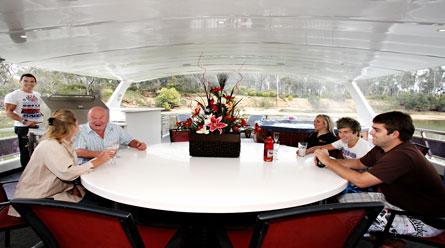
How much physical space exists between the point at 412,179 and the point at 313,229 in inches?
46.8

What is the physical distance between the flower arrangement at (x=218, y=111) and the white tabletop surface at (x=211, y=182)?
256mm

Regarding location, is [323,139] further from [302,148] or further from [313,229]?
[313,229]

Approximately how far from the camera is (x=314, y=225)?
3.53 ft

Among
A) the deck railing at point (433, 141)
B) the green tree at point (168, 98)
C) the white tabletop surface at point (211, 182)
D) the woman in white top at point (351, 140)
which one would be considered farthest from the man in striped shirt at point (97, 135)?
the green tree at point (168, 98)

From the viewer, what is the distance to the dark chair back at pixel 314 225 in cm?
99

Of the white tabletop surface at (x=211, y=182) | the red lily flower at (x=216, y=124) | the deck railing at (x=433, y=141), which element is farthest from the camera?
the deck railing at (x=433, y=141)

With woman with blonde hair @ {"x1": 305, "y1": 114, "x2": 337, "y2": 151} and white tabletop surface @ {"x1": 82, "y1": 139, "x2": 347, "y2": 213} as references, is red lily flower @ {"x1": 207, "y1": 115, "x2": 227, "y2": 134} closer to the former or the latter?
white tabletop surface @ {"x1": 82, "y1": 139, "x2": 347, "y2": 213}

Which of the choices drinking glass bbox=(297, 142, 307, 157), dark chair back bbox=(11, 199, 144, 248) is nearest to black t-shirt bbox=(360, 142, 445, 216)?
drinking glass bbox=(297, 142, 307, 157)

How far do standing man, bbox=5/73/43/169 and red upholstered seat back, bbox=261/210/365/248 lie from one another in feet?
15.7

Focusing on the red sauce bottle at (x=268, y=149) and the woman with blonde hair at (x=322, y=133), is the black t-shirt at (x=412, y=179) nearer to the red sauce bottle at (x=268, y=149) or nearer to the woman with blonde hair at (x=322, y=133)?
the red sauce bottle at (x=268, y=149)

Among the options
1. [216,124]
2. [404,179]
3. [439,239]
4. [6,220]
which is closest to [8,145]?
[6,220]

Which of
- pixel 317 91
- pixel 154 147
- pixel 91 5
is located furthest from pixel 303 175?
pixel 317 91

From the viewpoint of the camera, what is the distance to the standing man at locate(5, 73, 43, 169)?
4.53m

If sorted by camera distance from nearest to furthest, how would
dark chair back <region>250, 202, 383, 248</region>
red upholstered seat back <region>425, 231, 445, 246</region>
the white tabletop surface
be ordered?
dark chair back <region>250, 202, 383, 248</region>
the white tabletop surface
red upholstered seat back <region>425, 231, 445, 246</region>
